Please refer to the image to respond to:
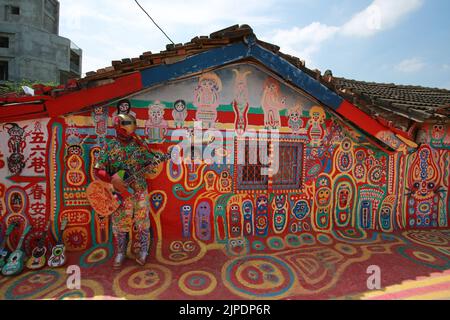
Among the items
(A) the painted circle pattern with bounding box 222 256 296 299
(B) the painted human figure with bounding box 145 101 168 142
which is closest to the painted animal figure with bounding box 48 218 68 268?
(B) the painted human figure with bounding box 145 101 168 142

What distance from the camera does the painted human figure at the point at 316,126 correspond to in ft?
14.3

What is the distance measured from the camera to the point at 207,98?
3.91 meters

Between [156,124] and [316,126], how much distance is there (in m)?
3.11

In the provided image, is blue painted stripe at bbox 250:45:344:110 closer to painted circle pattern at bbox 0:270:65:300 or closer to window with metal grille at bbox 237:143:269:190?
window with metal grille at bbox 237:143:269:190

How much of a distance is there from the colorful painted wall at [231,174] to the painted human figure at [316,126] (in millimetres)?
A: 22

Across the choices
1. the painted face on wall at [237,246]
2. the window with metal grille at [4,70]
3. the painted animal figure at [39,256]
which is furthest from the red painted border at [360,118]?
the window with metal grille at [4,70]

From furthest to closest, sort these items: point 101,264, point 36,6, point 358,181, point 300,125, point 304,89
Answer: point 36,6
point 358,181
point 300,125
point 304,89
point 101,264

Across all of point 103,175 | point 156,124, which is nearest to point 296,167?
point 156,124

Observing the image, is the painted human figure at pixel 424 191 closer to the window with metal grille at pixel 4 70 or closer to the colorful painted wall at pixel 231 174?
the colorful painted wall at pixel 231 174

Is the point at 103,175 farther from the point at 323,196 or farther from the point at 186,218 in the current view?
the point at 323,196

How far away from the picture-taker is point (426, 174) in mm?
4934

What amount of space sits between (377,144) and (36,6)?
3504 centimetres

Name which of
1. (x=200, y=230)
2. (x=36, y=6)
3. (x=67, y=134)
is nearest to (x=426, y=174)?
(x=200, y=230)
